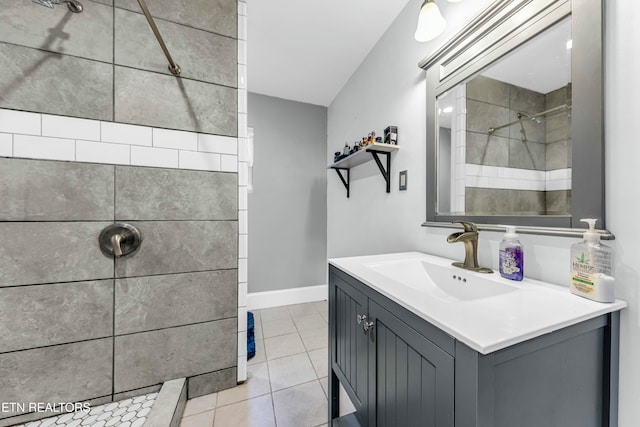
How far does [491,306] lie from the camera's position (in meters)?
0.57

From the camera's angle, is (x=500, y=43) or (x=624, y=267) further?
(x=500, y=43)

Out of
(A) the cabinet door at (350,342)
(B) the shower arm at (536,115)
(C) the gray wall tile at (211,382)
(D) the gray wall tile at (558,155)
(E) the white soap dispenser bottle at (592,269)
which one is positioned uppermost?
(B) the shower arm at (536,115)

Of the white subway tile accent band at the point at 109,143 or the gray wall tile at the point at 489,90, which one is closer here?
the gray wall tile at the point at 489,90

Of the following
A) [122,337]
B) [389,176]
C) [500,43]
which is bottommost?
[122,337]

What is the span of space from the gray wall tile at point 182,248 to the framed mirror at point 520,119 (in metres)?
1.18

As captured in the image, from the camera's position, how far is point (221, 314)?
139 cm

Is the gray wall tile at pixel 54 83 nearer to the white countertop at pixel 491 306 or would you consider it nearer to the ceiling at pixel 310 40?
the ceiling at pixel 310 40

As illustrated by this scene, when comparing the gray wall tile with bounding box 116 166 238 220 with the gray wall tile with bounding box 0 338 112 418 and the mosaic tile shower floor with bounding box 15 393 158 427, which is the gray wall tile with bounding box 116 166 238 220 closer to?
the gray wall tile with bounding box 0 338 112 418

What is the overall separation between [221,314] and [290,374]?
62cm

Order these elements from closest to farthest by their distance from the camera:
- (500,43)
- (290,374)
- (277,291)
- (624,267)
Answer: (624,267) → (500,43) → (290,374) → (277,291)

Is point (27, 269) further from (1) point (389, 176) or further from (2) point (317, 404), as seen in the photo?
(1) point (389, 176)

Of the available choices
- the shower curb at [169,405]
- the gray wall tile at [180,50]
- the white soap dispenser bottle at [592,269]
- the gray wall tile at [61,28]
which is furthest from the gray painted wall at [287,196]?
the white soap dispenser bottle at [592,269]

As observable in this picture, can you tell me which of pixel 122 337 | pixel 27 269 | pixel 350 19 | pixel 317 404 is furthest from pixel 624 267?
pixel 27 269

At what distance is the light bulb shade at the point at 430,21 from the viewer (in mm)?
955
